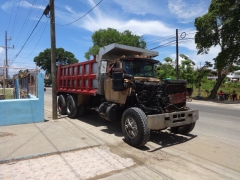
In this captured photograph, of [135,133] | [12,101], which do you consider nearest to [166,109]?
[135,133]

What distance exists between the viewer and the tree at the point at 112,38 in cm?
4303

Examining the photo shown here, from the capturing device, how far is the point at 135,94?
614cm

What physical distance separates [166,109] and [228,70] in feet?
59.5

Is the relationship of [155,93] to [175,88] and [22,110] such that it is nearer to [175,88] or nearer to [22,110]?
[175,88]

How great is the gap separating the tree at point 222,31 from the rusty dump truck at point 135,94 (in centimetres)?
1304

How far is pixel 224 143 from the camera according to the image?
19.4 ft

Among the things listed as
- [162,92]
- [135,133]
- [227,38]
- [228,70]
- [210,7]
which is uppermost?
[210,7]

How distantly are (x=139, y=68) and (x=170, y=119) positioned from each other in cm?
214

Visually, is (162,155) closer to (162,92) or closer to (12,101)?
(162,92)

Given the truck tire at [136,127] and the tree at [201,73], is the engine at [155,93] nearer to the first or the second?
the truck tire at [136,127]

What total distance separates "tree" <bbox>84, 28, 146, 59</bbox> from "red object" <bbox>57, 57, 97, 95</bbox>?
3163cm

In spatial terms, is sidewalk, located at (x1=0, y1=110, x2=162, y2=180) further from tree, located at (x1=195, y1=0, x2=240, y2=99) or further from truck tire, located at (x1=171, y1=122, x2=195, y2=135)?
tree, located at (x1=195, y1=0, x2=240, y2=99)

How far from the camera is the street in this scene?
13.4 feet

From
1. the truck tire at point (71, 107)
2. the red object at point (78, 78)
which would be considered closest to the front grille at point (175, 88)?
the red object at point (78, 78)
